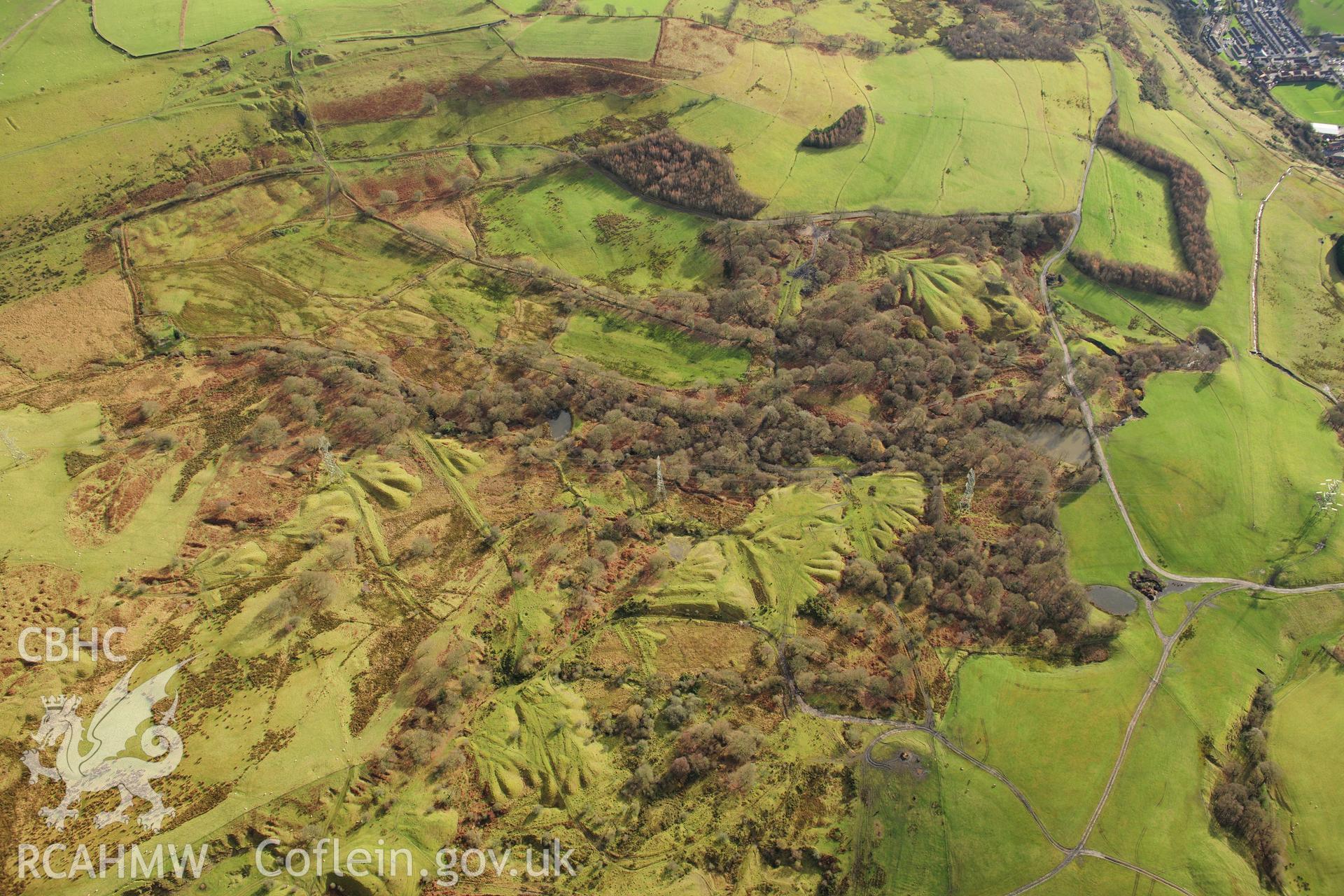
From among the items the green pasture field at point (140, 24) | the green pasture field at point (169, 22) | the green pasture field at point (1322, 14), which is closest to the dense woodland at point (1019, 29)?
the green pasture field at point (1322, 14)

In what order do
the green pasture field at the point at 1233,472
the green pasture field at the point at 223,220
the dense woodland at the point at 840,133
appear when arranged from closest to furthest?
1. the green pasture field at the point at 1233,472
2. the green pasture field at the point at 223,220
3. the dense woodland at the point at 840,133

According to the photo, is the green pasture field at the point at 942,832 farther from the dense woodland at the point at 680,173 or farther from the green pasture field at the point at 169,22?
the green pasture field at the point at 169,22

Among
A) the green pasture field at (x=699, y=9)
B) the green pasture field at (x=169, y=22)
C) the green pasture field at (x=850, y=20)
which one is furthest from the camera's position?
the green pasture field at (x=850, y=20)

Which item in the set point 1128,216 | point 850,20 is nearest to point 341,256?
point 850,20

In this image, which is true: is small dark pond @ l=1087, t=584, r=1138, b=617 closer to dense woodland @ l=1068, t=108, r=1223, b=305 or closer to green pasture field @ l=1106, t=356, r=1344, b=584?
green pasture field @ l=1106, t=356, r=1344, b=584

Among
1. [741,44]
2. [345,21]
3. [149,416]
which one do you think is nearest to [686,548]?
[149,416]

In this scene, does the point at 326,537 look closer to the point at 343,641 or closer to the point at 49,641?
the point at 343,641

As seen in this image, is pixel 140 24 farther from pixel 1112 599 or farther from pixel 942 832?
pixel 1112 599
